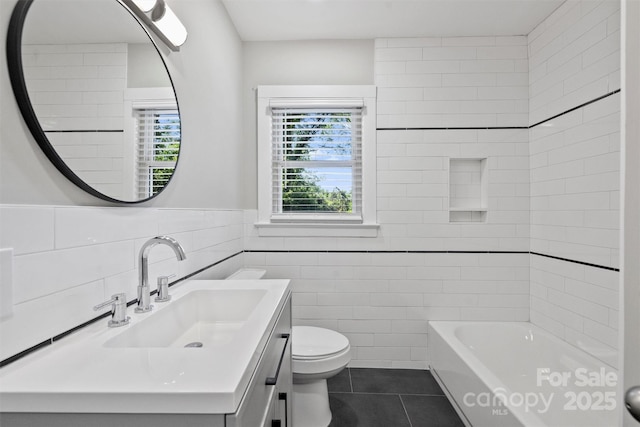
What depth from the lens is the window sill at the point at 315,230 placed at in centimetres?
259

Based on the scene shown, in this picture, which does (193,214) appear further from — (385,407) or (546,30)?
(546,30)

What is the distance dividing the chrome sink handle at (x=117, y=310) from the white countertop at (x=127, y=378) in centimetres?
10

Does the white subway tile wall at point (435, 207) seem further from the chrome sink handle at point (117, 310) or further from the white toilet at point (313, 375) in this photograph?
the chrome sink handle at point (117, 310)

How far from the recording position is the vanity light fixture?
4.00 feet

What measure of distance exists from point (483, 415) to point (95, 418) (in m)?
1.81

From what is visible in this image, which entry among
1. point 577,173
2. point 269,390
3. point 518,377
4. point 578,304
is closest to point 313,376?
point 269,390

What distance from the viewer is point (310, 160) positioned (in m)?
2.63

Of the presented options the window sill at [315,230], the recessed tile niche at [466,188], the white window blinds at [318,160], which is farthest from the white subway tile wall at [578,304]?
the white window blinds at [318,160]

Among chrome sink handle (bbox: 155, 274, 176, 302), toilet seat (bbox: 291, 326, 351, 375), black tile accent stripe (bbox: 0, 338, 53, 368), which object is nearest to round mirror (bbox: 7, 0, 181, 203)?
chrome sink handle (bbox: 155, 274, 176, 302)

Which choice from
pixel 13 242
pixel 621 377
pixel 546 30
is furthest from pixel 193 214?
pixel 546 30

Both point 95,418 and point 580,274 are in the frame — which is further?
point 580,274

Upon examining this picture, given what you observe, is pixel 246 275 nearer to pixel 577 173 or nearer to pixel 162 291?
pixel 162 291

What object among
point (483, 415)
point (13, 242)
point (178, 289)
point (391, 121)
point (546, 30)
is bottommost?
point (483, 415)

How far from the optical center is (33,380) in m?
0.64
